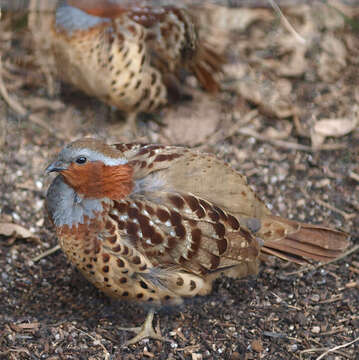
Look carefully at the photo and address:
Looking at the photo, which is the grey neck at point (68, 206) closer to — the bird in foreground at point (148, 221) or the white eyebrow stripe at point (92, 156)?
the bird in foreground at point (148, 221)

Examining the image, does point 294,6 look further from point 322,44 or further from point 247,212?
point 247,212

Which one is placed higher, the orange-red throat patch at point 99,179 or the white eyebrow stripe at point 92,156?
the white eyebrow stripe at point 92,156

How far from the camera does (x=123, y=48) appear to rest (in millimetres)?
4988

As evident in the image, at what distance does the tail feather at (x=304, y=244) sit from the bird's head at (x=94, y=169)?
0.97m

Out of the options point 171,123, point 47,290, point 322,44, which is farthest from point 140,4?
point 47,290

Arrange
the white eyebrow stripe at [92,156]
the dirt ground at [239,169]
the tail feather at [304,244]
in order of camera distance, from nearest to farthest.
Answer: the white eyebrow stripe at [92,156] → the dirt ground at [239,169] → the tail feather at [304,244]

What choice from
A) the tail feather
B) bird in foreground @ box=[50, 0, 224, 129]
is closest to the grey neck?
the tail feather

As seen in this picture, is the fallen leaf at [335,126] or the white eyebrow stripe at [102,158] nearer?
the white eyebrow stripe at [102,158]

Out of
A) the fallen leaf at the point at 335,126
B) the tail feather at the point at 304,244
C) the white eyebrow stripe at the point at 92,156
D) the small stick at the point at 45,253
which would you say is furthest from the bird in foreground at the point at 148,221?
the fallen leaf at the point at 335,126

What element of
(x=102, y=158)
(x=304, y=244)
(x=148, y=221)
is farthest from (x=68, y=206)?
(x=304, y=244)

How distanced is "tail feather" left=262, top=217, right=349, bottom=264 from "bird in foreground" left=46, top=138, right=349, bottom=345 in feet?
0.52

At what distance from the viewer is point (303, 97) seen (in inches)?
Answer: 225

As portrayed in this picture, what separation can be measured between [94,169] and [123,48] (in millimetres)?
1824

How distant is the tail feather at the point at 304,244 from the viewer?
12.6 feet
